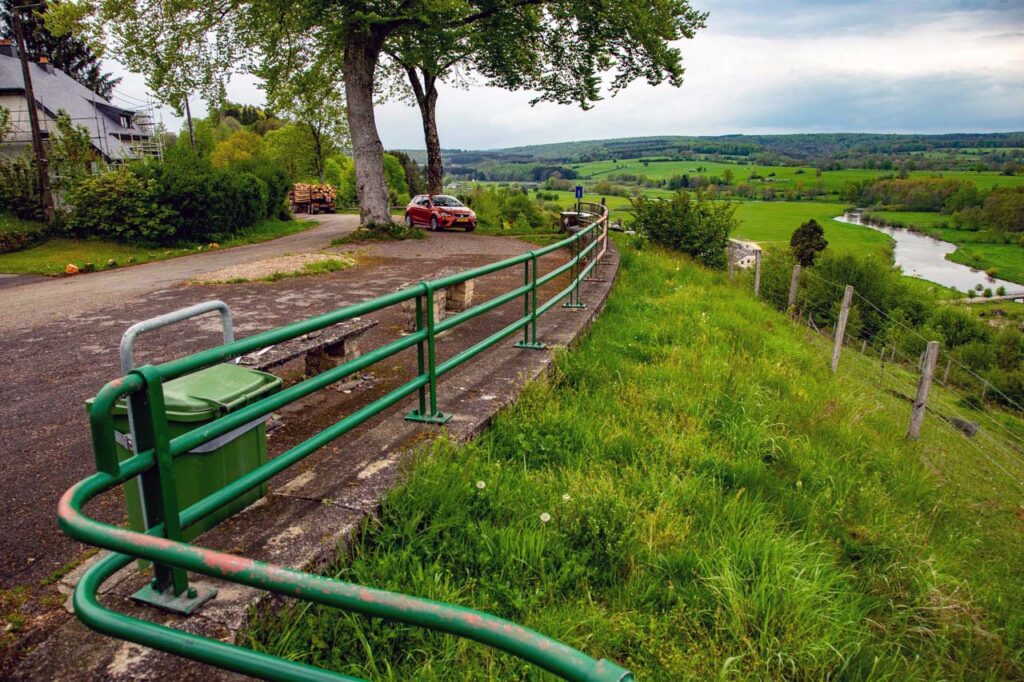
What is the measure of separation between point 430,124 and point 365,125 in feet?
24.3

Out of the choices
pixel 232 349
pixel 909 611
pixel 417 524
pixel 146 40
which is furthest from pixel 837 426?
pixel 146 40

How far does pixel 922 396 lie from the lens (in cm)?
699

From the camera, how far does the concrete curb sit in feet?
6.78

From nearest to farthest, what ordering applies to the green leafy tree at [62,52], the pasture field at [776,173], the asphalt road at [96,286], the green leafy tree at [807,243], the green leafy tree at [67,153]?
the asphalt road at [96,286] → the green leafy tree at [67,153] → the green leafy tree at [62,52] → the green leafy tree at [807,243] → the pasture field at [776,173]

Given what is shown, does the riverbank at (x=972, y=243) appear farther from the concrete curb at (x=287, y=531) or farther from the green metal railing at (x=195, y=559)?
the green metal railing at (x=195, y=559)

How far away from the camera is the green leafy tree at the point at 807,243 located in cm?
5931

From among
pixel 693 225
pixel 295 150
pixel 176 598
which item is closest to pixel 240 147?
pixel 295 150

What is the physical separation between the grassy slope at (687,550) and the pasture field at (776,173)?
11092cm

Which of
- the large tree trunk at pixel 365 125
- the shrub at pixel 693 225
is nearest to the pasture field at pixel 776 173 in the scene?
the large tree trunk at pixel 365 125

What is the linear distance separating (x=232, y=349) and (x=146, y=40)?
19.3 meters

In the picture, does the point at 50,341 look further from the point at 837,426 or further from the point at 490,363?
the point at 837,426

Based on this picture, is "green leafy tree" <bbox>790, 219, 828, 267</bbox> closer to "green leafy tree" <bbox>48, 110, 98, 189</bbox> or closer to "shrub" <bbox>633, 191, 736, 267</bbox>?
"shrub" <bbox>633, 191, 736, 267</bbox>

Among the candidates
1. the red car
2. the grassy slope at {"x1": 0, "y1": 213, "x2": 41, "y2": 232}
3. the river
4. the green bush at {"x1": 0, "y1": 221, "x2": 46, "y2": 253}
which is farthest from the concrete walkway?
the river

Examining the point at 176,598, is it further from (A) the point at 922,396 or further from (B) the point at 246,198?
(B) the point at 246,198
